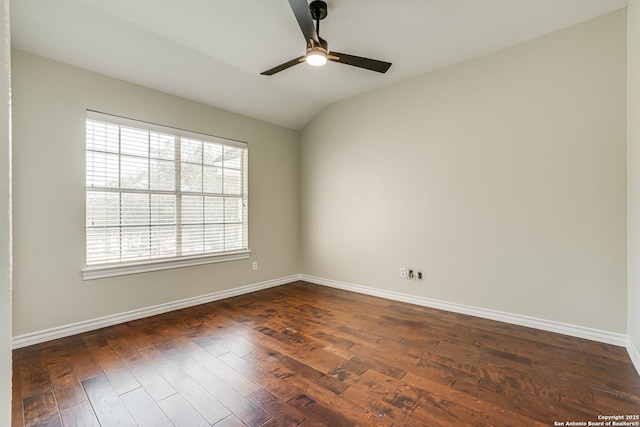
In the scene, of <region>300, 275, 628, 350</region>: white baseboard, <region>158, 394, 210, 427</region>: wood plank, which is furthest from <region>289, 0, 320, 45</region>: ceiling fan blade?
<region>300, 275, 628, 350</region>: white baseboard

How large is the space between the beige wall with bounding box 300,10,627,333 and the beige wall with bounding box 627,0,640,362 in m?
0.11

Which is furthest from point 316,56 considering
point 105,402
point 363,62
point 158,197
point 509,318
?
point 509,318

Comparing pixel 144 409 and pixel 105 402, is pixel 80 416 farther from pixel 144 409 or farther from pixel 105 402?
pixel 144 409

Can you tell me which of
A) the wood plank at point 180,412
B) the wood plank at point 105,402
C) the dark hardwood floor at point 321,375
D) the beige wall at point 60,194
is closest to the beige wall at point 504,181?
the dark hardwood floor at point 321,375

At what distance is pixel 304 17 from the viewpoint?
2094 mm

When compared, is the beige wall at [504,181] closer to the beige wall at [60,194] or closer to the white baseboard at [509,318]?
the white baseboard at [509,318]

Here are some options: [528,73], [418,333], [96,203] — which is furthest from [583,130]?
[96,203]

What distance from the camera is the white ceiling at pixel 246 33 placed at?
8.07 feet

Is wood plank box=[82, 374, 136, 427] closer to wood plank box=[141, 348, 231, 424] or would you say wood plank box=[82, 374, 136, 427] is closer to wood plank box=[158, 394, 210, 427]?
wood plank box=[158, 394, 210, 427]

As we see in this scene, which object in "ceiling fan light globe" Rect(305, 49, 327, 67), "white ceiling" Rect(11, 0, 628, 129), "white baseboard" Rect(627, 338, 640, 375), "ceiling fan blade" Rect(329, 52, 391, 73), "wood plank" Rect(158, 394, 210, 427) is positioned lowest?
"wood plank" Rect(158, 394, 210, 427)

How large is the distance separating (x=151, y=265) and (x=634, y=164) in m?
4.60

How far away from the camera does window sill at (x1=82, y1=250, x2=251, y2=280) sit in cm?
294

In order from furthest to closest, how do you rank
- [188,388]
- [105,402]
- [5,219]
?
[188,388], [105,402], [5,219]

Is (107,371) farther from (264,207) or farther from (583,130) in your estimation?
(583,130)
